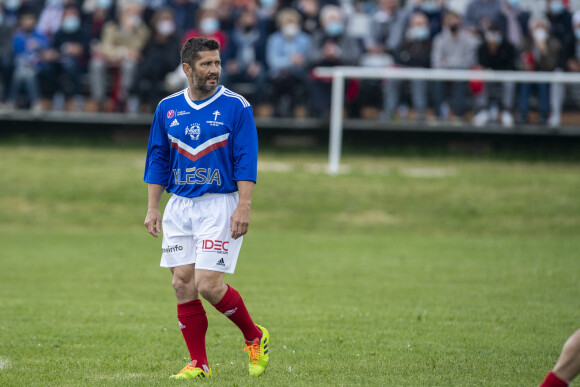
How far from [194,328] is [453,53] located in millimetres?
13923

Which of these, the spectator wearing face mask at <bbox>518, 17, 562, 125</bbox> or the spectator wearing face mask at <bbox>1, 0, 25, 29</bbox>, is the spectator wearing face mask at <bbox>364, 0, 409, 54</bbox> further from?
the spectator wearing face mask at <bbox>1, 0, 25, 29</bbox>

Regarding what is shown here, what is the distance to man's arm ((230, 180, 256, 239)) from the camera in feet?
19.7

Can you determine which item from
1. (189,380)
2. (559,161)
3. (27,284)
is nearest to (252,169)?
(189,380)

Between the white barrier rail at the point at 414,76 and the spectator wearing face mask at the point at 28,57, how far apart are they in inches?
280

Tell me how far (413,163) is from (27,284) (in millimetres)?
11266

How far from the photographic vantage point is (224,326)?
8.52m

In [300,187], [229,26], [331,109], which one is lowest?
[300,187]

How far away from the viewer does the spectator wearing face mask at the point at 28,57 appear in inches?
841

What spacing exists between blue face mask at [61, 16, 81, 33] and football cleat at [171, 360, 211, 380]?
16.6 m

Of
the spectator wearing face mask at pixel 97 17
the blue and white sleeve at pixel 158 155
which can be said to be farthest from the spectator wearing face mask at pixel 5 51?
the blue and white sleeve at pixel 158 155

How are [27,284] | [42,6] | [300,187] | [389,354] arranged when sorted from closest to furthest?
[389,354]
[27,284]
[300,187]
[42,6]

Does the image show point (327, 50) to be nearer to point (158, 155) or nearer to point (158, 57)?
point (158, 57)

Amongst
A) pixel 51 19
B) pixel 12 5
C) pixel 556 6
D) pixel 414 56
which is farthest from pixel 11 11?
pixel 556 6

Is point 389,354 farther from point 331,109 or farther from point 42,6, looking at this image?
point 42,6
